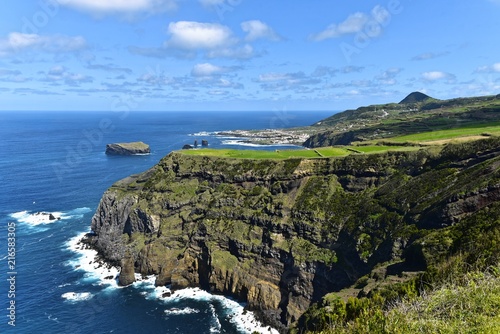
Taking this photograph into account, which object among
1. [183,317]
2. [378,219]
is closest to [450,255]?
[378,219]

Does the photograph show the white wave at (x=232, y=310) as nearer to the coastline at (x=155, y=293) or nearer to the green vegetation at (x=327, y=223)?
the coastline at (x=155, y=293)

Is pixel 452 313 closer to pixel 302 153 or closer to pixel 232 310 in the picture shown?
pixel 232 310

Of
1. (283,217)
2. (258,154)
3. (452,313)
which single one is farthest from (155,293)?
(452,313)

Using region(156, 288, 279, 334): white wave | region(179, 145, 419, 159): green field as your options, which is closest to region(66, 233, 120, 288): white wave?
region(156, 288, 279, 334): white wave

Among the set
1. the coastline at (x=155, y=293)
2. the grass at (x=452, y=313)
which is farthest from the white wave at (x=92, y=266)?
the grass at (x=452, y=313)

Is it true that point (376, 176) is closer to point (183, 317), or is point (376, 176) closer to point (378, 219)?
point (378, 219)

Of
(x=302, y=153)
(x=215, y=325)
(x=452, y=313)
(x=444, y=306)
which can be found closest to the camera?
(x=452, y=313)
